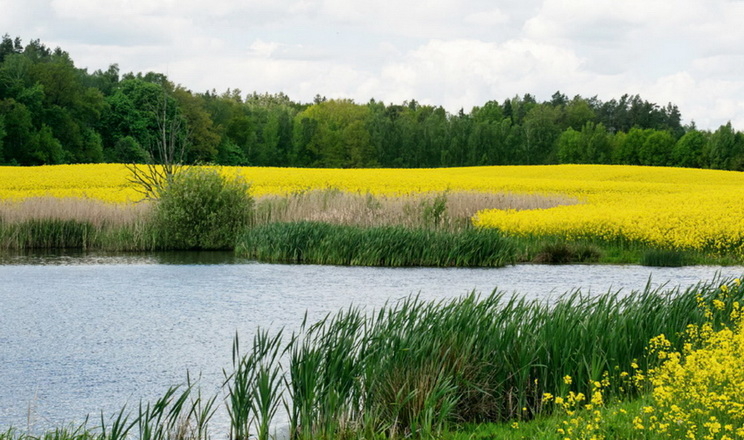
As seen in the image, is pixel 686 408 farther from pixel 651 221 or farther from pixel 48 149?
pixel 48 149

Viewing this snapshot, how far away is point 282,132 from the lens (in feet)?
325

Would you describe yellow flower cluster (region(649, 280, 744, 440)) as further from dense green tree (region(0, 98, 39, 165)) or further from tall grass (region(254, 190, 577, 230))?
dense green tree (region(0, 98, 39, 165))

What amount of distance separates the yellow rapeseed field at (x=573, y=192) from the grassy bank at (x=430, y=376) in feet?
52.6

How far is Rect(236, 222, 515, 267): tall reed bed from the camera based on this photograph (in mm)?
20891

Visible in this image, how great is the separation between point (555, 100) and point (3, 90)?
285ft

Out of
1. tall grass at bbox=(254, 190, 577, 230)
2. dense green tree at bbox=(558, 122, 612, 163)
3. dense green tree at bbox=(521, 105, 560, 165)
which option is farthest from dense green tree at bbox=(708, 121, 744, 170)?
tall grass at bbox=(254, 190, 577, 230)

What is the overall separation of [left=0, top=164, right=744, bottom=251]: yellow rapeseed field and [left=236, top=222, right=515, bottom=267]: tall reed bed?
405 cm

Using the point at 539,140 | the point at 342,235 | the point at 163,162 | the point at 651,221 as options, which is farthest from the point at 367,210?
the point at 539,140

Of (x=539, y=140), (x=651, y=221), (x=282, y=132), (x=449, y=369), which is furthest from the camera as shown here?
(x=282, y=132)

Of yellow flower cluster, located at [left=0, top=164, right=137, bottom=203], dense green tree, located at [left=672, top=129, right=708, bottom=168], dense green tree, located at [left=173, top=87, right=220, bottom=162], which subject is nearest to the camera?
yellow flower cluster, located at [left=0, top=164, right=137, bottom=203]

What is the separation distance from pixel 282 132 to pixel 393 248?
79.4m

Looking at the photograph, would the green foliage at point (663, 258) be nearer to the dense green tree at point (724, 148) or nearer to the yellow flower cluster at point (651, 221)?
the yellow flower cluster at point (651, 221)

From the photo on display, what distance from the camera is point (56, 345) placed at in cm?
1116

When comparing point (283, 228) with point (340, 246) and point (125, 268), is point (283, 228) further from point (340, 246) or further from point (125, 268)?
point (125, 268)
